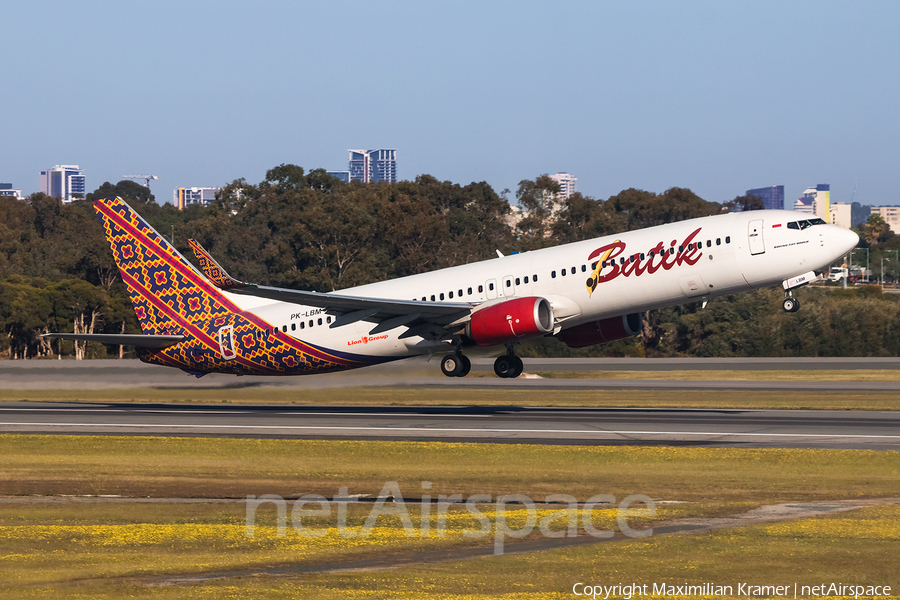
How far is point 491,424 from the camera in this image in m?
33.8

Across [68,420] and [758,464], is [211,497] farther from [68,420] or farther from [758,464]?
[68,420]

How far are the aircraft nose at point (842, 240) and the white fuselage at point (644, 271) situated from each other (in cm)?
3

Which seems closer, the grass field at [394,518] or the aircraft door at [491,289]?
the grass field at [394,518]

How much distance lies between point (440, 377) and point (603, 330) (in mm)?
8238

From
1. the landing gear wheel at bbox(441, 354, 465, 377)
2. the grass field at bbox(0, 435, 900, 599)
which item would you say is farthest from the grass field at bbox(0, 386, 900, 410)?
the grass field at bbox(0, 435, 900, 599)

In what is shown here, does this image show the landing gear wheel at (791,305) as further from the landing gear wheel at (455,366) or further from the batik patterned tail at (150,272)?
the batik patterned tail at (150,272)

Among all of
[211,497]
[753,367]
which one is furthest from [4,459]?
[753,367]

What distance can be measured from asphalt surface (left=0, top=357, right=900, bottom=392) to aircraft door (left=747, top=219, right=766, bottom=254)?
41.8 ft

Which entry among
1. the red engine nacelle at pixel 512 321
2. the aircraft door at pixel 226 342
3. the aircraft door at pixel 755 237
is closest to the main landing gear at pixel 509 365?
the red engine nacelle at pixel 512 321

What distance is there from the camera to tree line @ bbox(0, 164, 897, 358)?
264 feet

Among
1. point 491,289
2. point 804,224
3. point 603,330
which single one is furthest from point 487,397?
point 804,224

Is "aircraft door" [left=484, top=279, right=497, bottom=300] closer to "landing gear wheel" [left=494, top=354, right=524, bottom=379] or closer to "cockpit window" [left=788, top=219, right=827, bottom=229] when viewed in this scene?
"landing gear wheel" [left=494, top=354, right=524, bottom=379]

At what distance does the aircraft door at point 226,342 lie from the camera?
39.9 metres

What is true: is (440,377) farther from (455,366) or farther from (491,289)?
(491,289)
